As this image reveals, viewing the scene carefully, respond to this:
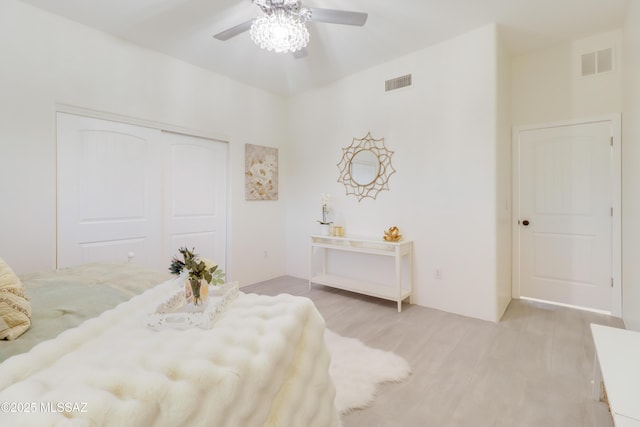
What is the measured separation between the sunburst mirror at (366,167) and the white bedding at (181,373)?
2.54 meters

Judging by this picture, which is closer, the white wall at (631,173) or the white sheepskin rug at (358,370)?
the white sheepskin rug at (358,370)

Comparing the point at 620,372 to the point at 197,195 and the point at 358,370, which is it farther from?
the point at 197,195

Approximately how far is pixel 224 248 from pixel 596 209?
414cm

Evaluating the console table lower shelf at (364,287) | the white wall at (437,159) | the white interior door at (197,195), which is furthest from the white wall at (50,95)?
the console table lower shelf at (364,287)

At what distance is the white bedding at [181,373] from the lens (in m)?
0.65

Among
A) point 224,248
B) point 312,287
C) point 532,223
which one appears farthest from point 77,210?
point 532,223

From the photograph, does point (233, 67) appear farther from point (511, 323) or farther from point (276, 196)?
point (511, 323)

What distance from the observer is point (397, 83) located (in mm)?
3395

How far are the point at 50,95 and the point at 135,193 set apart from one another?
40.6 inches

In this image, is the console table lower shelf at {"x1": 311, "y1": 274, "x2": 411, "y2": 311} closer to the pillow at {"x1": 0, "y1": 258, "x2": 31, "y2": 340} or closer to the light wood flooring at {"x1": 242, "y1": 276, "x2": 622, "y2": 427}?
the light wood flooring at {"x1": 242, "y1": 276, "x2": 622, "y2": 427}

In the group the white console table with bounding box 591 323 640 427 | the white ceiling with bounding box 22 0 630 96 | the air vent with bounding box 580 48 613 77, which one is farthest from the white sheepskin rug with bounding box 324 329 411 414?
the air vent with bounding box 580 48 613 77

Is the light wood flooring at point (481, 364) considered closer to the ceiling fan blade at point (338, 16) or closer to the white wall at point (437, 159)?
the white wall at point (437, 159)

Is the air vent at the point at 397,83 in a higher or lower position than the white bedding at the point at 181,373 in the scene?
higher

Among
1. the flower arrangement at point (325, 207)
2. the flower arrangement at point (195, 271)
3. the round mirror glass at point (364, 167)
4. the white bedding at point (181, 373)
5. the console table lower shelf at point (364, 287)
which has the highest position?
the round mirror glass at point (364, 167)
